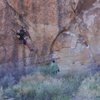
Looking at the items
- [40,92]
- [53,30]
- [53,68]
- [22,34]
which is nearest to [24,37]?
[22,34]

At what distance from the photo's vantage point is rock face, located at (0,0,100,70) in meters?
11.0

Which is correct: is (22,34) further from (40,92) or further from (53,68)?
(40,92)

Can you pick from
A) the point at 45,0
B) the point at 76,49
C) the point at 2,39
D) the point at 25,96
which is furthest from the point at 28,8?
the point at 25,96

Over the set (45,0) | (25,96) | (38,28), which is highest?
(45,0)

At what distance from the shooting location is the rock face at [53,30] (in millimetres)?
10969

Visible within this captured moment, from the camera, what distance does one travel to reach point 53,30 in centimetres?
1115

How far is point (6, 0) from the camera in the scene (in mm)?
10930

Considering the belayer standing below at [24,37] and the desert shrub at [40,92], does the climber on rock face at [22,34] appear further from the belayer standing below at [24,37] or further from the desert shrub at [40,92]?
the desert shrub at [40,92]

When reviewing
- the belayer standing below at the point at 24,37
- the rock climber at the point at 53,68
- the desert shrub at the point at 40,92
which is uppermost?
the belayer standing below at the point at 24,37

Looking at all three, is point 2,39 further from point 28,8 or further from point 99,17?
point 99,17

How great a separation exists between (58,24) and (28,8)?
1.07m

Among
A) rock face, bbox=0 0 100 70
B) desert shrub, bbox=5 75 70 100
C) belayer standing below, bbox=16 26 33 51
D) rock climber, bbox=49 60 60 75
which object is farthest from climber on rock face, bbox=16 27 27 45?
desert shrub, bbox=5 75 70 100

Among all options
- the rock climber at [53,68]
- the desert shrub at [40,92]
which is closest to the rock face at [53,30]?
the rock climber at [53,68]

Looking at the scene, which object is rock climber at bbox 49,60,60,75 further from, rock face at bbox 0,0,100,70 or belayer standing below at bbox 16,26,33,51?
belayer standing below at bbox 16,26,33,51
